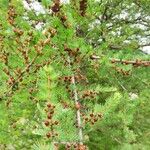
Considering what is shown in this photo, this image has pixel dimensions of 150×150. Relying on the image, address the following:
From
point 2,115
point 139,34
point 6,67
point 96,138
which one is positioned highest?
point 139,34

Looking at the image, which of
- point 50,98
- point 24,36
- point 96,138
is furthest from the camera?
point 96,138

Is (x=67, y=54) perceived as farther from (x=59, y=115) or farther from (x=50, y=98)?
(x=50, y=98)

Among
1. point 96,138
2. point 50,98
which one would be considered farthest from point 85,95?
point 96,138

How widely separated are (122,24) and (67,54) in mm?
5124

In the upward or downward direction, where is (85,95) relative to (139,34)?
Answer: downward

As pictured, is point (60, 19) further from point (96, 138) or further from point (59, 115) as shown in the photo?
point (96, 138)

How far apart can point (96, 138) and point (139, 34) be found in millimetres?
2939

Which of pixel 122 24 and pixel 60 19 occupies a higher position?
pixel 122 24

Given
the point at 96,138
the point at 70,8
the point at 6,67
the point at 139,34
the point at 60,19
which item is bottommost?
the point at 96,138

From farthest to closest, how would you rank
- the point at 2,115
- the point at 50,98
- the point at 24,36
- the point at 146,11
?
1. the point at 146,11
2. the point at 2,115
3. the point at 24,36
4. the point at 50,98

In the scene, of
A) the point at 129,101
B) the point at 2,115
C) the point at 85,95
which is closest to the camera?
the point at 85,95

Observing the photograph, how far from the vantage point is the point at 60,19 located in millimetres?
3061

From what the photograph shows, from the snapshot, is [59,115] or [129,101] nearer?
[59,115]

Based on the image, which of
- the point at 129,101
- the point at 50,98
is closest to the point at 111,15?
the point at 129,101
